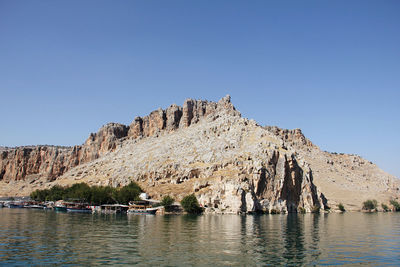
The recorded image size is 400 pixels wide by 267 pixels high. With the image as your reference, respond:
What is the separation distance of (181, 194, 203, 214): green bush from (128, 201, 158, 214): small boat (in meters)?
10.2

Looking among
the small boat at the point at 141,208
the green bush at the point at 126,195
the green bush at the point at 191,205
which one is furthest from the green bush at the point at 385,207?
the green bush at the point at 126,195

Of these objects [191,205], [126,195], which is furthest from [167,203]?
[126,195]

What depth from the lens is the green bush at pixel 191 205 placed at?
402 feet

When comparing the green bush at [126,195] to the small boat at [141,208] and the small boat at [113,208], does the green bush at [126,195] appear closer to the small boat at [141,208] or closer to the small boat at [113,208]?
the small boat at [141,208]

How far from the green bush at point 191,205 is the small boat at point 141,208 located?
1021 centimetres

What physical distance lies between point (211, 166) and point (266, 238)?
91352mm

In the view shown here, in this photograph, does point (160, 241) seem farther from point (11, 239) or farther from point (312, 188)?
point (312, 188)

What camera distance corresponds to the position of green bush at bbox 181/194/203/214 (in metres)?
122

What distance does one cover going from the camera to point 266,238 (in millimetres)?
56500

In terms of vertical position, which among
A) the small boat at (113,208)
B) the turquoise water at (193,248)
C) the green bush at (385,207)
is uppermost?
the turquoise water at (193,248)

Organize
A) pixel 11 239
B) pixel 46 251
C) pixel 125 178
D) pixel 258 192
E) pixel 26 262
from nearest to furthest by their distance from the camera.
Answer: pixel 26 262
pixel 46 251
pixel 11 239
pixel 258 192
pixel 125 178

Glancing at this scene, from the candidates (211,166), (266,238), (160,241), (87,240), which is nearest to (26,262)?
(87,240)

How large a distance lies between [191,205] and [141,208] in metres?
18.6

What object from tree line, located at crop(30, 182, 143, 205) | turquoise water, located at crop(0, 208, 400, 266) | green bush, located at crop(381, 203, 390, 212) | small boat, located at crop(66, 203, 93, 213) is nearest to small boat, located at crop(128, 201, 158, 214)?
tree line, located at crop(30, 182, 143, 205)
